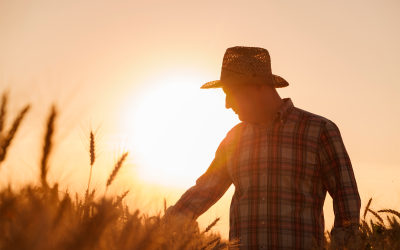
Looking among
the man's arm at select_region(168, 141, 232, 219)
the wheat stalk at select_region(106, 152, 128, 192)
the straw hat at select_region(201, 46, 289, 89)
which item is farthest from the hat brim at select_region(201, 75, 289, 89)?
the wheat stalk at select_region(106, 152, 128, 192)

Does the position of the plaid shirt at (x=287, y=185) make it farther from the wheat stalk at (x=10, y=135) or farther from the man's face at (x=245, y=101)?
the wheat stalk at (x=10, y=135)

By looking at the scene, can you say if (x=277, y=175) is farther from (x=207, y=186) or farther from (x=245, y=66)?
(x=245, y=66)

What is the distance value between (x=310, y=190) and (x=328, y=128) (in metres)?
0.53

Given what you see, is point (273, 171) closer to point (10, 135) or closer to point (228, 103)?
point (228, 103)

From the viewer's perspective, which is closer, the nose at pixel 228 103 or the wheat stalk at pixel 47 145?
the wheat stalk at pixel 47 145

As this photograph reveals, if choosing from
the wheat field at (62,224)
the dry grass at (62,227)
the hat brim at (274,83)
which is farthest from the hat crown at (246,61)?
the dry grass at (62,227)

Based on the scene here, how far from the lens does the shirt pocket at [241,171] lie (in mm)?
3014

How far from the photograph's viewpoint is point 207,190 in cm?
311

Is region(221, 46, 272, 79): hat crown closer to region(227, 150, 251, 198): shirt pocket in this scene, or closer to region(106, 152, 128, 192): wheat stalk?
region(227, 150, 251, 198): shirt pocket

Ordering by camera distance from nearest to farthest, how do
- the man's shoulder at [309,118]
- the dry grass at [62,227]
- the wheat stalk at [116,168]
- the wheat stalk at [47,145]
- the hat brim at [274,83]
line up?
the dry grass at [62,227] < the wheat stalk at [47,145] < the wheat stalk at [116,168] < the man's shoulder at [309,118] < the hat brim at [274,83]

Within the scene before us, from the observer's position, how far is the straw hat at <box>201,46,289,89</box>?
117 inches

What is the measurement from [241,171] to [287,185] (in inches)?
17.8

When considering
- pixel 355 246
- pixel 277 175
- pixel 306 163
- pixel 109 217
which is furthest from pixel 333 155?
pixel 109 217

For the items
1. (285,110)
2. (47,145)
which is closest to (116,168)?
(47,145)
